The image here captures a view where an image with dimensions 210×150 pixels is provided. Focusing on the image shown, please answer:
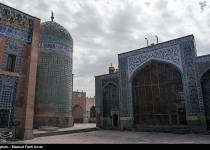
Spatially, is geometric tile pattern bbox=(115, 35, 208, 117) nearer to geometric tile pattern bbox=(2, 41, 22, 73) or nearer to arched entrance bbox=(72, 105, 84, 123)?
geometric tile pattern bbox=(2, 41, 22, 73)

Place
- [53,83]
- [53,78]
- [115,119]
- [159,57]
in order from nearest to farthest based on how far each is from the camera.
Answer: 1. [159,57]
2. [53,83]
3. [53,78]
4. [115,119]

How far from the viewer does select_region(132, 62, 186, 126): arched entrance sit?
12539mm

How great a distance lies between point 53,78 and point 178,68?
34.6 feet

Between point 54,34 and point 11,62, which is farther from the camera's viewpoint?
point 54,34

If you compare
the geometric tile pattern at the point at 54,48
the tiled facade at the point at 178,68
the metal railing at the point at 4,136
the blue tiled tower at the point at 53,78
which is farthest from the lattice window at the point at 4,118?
the tiled facade at the point at 178,68

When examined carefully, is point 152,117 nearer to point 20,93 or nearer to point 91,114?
Result: point 20,93

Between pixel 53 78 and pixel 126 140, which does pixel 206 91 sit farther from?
pixel 53 78

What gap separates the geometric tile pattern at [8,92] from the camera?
9.32m

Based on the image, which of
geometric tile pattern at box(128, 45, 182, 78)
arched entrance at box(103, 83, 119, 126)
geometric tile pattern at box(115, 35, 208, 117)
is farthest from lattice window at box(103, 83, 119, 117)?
geometric tile pattern at box(128, 45, 182, 78)

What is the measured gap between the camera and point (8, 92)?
956 centimetres

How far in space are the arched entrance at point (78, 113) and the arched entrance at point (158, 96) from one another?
15.1 meters

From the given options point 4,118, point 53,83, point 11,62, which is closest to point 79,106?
point 53,83

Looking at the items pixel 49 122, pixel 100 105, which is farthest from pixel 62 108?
pixel 100 105

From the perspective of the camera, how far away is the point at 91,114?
98.1ft
